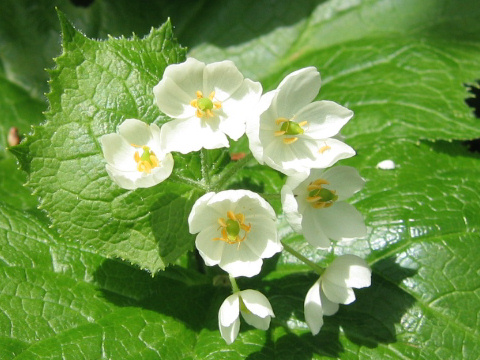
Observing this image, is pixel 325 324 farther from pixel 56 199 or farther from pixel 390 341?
pixel 56 199

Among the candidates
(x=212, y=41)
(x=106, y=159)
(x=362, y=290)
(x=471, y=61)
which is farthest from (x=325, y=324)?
(x=212, y=41)

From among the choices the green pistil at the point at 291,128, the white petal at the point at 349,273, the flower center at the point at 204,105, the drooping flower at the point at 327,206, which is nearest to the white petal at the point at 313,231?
the drooping flower at the point at 327,206

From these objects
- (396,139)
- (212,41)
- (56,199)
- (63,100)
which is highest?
(212,41)

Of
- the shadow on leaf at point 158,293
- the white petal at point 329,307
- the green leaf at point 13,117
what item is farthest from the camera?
the green leaf at point 13,117

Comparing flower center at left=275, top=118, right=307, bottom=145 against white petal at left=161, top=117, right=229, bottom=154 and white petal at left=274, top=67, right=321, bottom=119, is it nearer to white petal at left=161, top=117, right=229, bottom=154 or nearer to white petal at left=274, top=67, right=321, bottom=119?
white petal at left=274, top=67, right=321, bottom=119

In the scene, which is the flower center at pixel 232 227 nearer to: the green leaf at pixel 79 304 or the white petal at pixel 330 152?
the white petal at pixel 330 152

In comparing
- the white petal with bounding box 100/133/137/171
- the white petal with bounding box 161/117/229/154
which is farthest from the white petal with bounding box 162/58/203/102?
the white petal with bounding box 100/133/137/171

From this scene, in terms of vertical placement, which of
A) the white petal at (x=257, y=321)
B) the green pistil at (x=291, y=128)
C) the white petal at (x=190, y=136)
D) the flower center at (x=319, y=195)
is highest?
the green pistil at (x=291, y=128)
